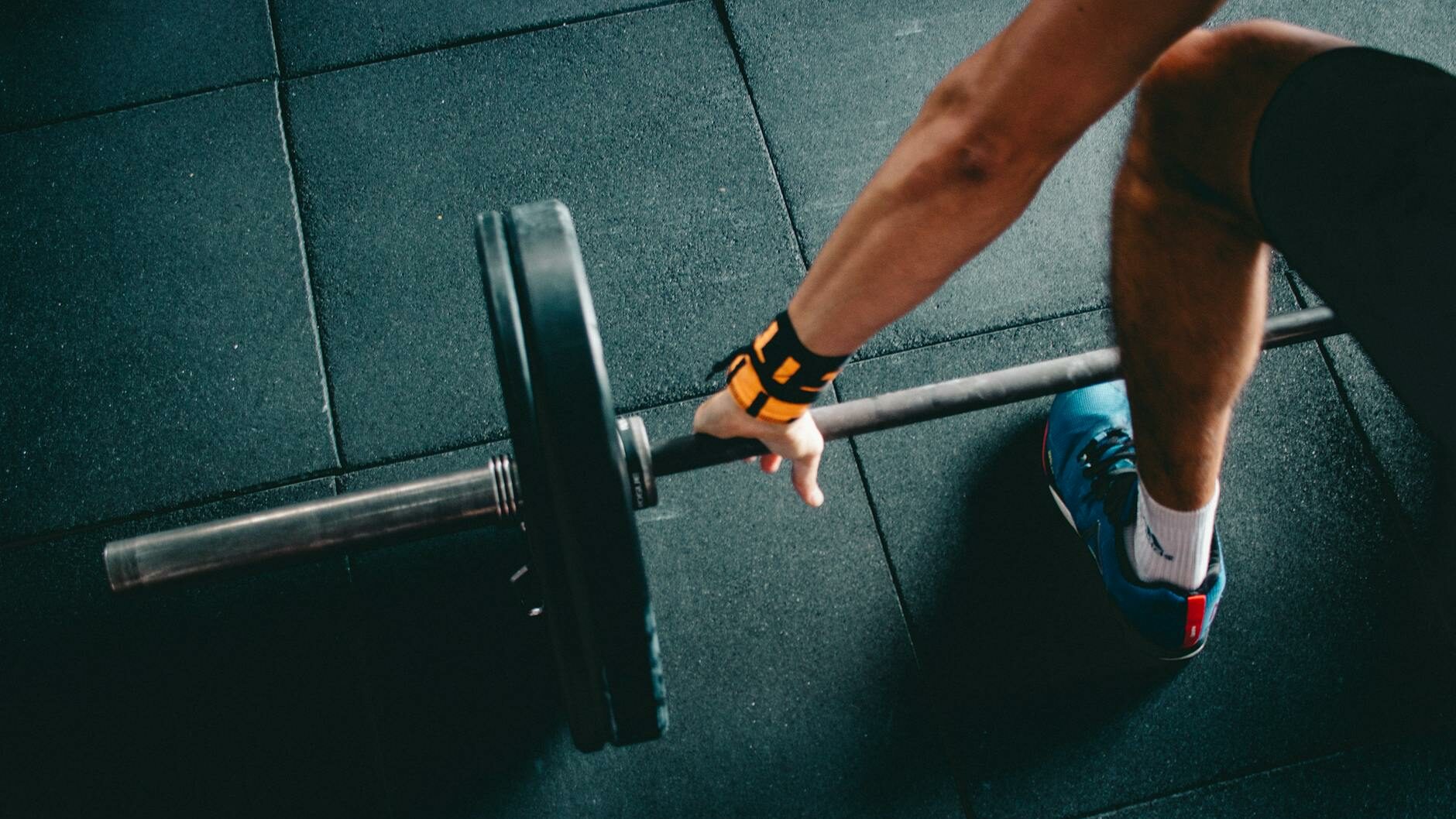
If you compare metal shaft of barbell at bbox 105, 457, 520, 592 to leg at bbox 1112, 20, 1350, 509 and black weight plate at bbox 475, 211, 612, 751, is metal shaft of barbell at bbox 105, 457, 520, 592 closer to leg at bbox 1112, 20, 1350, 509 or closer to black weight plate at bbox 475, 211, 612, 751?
black weight plate at bbox 475, 211, 612, 751

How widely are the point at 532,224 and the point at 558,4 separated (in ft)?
3.49

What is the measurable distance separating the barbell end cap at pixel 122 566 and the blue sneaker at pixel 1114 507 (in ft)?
3.60

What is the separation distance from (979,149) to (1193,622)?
79cm

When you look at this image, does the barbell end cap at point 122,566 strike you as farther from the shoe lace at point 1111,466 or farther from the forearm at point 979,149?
the shoe lace at point 1111,466

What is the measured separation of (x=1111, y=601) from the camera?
4.25 feet

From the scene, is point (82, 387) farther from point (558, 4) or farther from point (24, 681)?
point (558, 4)

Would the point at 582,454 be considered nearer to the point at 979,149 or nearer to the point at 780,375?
the point at 780,375

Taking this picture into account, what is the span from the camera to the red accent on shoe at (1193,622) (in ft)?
3.84

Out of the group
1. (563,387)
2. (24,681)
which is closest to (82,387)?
(24,681)

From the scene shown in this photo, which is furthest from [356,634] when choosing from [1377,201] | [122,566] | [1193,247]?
[1377,201]

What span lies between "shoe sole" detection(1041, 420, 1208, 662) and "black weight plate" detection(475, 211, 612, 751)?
0.79m

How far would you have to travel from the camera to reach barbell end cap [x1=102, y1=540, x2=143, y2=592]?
33.5 inches

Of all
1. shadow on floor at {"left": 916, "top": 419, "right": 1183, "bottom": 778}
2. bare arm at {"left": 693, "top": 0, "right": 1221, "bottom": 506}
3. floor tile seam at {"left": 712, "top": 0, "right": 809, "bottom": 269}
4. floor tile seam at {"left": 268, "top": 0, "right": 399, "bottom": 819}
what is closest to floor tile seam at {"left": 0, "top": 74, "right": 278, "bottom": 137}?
floor tile seam at {"left": 268, "top": 0, "right": 399, "bottom": 819}

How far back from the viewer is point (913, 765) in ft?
4.17
